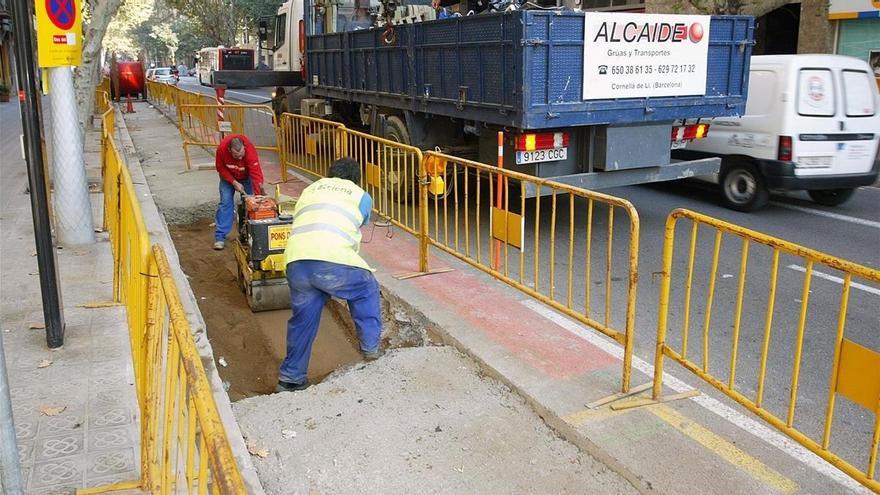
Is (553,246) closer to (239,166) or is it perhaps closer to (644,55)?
(644,55)

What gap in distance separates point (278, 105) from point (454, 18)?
873 centimetres

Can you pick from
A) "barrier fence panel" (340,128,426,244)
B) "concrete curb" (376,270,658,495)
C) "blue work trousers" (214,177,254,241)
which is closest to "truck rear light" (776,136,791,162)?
"barrier fence panel" (340,128,426,244)

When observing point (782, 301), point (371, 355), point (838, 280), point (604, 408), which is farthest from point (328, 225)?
point (838, 280)

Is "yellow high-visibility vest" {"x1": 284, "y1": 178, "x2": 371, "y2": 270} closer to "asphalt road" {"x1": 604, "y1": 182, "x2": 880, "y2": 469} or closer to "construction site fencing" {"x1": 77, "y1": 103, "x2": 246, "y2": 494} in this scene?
"construction site fencing" {"x1": 77, "y1": 103, "x2": 246, "y2": 494}

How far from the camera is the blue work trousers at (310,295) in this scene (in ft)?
15.5

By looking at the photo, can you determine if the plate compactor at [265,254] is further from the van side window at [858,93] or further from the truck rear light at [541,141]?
the van side window at [858,93]

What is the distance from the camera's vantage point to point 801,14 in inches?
650

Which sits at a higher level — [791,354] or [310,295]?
[310,295]

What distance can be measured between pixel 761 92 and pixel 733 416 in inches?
229

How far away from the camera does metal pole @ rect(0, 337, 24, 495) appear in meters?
2.54

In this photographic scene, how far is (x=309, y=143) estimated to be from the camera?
10703mm

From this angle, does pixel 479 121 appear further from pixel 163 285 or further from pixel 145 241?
pixel 163 285

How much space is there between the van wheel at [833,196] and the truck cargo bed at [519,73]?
209 centimetres

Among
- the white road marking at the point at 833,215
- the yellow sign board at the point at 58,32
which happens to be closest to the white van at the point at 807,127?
the white road marking at the point at 833,215
